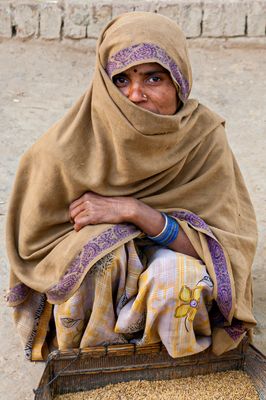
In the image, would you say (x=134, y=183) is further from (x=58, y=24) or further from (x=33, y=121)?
(x=58, y=24)

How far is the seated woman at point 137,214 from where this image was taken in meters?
3.09

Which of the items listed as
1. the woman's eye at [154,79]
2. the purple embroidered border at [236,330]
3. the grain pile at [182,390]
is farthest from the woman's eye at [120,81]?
the grain pile at [182,390]

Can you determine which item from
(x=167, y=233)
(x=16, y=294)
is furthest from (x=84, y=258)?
(x=16, y=294)

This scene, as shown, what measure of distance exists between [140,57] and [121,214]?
0.65m

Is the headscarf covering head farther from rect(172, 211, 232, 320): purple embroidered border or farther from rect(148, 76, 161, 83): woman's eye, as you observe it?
rect(172, 211, 232, 320): purple embroidered border

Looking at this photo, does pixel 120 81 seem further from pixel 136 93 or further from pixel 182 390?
pixel 182 390

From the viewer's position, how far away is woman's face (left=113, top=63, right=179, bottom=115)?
3.09 m

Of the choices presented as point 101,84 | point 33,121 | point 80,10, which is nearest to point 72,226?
point 101,84

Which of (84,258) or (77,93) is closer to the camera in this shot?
(84,258)

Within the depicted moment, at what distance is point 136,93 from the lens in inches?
121

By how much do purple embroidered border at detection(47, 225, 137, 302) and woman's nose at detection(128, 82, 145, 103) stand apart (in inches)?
21.3

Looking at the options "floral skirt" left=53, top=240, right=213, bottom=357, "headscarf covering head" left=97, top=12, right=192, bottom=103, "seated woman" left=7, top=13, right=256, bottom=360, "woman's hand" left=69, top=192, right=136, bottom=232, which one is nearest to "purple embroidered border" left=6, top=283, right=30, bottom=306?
"seated woman" left=7, top=13, right=256, bottom=360

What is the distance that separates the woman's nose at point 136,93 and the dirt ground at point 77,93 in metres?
1.73

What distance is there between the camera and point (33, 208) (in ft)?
10.8
